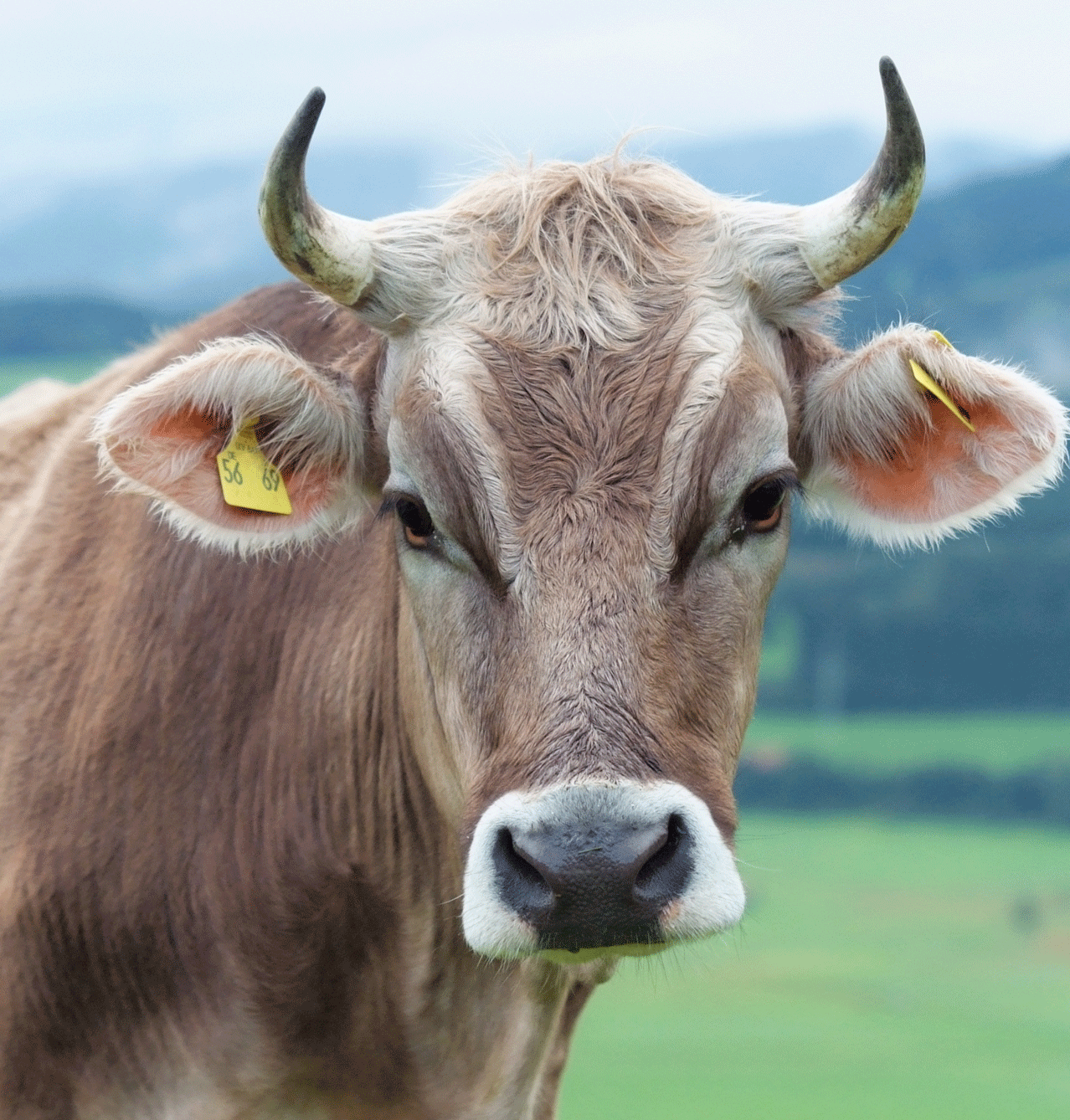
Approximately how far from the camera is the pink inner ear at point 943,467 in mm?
3758

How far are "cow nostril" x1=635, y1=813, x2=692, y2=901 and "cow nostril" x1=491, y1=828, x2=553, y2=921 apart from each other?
19 cm

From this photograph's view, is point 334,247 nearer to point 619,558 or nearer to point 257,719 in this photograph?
point 619,558

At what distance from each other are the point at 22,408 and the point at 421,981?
3243mm

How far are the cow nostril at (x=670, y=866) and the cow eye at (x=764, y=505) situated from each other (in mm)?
881

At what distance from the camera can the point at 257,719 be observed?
4.17 m

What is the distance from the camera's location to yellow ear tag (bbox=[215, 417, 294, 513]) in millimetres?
3768

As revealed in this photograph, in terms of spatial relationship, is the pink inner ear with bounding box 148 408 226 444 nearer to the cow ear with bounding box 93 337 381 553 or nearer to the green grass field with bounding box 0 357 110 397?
the cow ear with bounding box 93 337 381 553

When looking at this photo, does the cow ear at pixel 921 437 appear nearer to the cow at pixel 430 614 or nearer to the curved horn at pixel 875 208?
the cow at pixel 430 614

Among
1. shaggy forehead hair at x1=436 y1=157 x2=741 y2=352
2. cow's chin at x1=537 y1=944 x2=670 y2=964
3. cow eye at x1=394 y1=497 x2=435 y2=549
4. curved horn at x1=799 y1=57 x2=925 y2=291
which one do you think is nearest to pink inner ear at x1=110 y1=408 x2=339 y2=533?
cow eye at x1=394 y1=497 x2=435 y2=549

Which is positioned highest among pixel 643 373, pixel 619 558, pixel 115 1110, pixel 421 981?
pixel 643 373

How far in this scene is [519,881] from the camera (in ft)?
9.23

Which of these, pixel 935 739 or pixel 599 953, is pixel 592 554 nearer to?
pixel 599 953

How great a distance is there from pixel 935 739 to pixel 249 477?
12.9 m

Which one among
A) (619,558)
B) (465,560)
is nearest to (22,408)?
(465,560)
